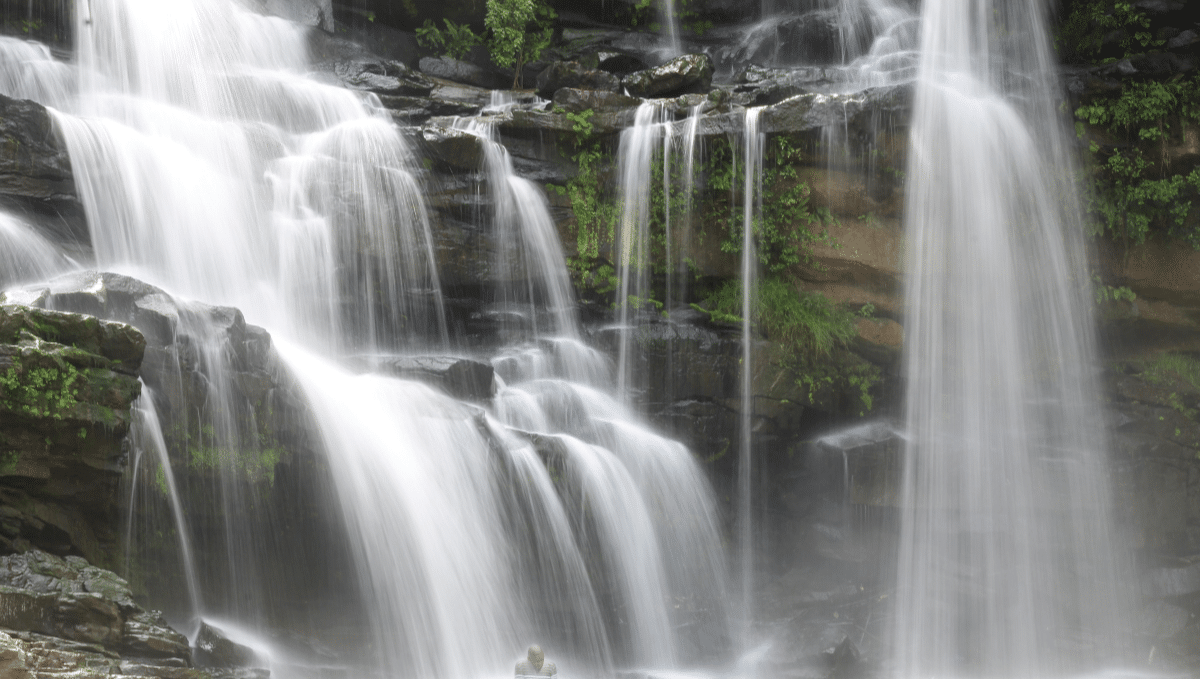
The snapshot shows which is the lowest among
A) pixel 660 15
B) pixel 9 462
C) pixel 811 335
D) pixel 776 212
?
pixel 9 462

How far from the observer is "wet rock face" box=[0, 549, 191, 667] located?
16.7ft

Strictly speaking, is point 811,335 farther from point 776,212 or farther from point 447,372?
point 447,372

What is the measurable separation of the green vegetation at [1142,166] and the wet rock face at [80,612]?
38.3 ft

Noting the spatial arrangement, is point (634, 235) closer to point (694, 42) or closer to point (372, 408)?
point (372, 408)

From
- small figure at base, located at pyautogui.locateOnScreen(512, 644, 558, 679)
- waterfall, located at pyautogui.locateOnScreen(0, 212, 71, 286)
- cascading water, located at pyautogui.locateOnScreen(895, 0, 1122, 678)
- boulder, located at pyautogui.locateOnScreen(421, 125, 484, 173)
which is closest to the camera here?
small figure at base, located at pyautogui.locateOnScreen(512, 644, 558, 679)

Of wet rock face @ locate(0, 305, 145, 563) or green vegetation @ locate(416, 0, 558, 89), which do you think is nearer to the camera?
wet rock face @ locate(0, 305, 145, 563)

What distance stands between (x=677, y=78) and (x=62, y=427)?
10478 mm

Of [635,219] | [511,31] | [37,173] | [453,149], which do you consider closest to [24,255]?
[37,173]

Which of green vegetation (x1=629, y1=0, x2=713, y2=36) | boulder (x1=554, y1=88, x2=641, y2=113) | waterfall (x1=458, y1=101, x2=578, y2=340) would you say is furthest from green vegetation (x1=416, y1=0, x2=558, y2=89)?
waterfall (x1=458, y1=101, x2=578, y2=340)

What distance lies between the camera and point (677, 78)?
13.5m

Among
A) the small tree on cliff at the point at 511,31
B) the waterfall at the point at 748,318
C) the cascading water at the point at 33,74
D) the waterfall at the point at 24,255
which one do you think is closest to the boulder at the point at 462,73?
the small tree on cliff at the point at 511,31

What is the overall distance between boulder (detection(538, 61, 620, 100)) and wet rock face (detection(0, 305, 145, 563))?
380 inches

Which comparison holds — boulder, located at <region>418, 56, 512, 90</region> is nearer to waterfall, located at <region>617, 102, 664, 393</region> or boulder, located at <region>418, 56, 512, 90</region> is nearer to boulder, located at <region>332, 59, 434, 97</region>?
boulder, located at <region>332, 59, 434, 97</region>

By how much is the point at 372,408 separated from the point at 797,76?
10342 millimetres
